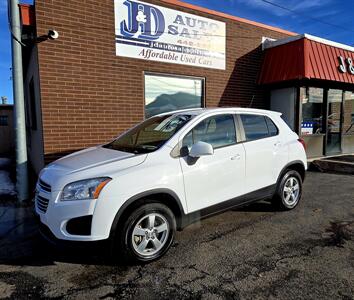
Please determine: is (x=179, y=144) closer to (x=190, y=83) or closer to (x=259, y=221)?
(x=259, y=221)

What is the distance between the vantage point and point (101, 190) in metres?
3.14

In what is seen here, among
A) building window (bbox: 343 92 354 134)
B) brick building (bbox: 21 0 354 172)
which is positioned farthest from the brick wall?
building window (bbox: 343 92 354 134)

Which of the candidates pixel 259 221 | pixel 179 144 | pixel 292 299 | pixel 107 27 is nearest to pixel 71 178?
pixel 179 144

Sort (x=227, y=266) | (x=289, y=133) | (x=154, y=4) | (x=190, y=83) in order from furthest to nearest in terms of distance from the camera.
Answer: (x=190, y=83), (x=154, y=4), (x=289, y=133), (x=227, y=266)

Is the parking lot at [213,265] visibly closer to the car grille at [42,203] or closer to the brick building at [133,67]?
the car grille at [42,203]

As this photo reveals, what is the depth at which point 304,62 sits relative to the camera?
341 inches

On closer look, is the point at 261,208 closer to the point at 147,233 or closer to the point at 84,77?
the point at 147,233

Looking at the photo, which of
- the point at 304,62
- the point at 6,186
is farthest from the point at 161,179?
the point at 304,62

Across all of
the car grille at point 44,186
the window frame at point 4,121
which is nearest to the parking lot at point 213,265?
the car grille at point 44,186

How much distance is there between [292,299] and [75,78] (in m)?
6.04

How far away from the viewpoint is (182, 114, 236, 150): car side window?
3.97 metres

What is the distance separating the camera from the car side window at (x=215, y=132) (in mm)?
3969

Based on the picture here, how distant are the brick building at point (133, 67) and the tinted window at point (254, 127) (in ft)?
12.3

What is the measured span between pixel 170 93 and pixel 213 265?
18.9 ft
